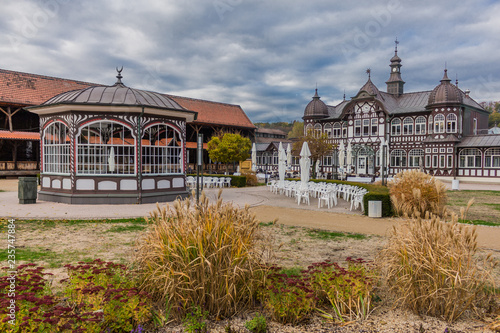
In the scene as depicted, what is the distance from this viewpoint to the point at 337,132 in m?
38.1

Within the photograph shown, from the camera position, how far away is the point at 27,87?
2709 centimetres

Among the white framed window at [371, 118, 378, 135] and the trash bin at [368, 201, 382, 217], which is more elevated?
the white framed window at [371, 118, 378, 135]

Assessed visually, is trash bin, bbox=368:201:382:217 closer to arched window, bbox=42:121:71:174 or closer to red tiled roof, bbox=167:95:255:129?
arched window, bbox=42:121:71:174

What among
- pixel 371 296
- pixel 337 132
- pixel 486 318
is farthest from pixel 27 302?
pixel 337 132

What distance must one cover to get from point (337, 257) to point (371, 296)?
1995 mm

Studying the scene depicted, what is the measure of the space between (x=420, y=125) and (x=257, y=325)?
33915mm

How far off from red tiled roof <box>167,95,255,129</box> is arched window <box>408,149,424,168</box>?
1658 cm

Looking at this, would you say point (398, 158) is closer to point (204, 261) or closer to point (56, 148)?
point (56, 148)

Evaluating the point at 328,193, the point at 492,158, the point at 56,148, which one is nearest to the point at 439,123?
the point at 492,158

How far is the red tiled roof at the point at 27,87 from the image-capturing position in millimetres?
25375

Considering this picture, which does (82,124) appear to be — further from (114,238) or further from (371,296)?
(371,296)

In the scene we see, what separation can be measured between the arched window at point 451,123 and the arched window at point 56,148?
29.9 metres

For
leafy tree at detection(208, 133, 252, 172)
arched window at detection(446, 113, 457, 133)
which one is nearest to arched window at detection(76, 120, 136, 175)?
leafy tree at detection(208, 133, 252, 172)

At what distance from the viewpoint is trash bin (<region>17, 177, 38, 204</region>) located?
457 inches
